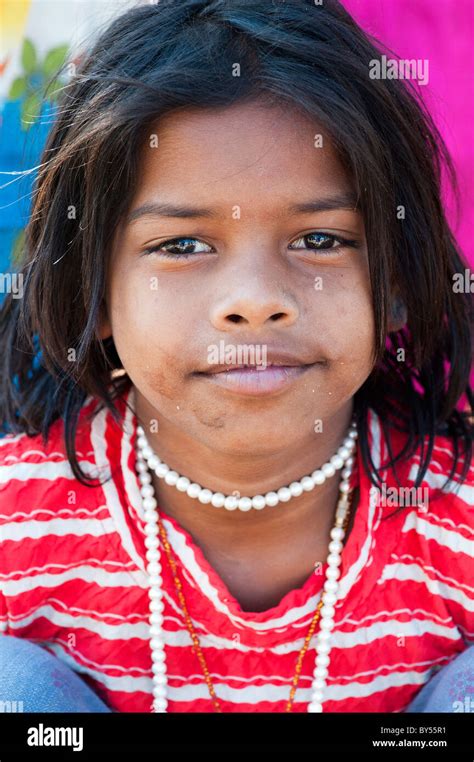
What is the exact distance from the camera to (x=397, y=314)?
1271 mm

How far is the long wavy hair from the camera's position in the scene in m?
1.10

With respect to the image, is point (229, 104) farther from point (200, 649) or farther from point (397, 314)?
point (200, 649)

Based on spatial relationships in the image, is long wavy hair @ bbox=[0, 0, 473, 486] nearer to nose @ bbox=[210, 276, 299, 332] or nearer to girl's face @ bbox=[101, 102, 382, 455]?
girl's face @ bbox=[101, 102, 382, 455]

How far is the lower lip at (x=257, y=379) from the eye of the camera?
1090 mm

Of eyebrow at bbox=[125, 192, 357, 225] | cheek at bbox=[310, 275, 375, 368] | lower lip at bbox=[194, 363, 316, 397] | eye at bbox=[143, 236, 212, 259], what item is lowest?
lower lip at bbox=[194, 363, 316, 397]

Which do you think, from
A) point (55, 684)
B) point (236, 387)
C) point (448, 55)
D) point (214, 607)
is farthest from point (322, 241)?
point (448, 55)

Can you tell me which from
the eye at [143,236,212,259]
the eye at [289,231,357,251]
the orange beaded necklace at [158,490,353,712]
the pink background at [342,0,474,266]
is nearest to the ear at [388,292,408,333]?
the eye at [289,231,357,251]

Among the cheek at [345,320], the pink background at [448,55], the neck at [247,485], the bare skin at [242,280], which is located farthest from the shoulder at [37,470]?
the pink background at [448,55]

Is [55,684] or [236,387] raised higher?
[236,387]

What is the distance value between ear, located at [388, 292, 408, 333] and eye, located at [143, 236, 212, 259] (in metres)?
0.29

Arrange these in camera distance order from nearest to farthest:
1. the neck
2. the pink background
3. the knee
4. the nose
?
the nose, the knee, the neck, the pink background

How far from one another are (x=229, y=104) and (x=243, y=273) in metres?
0.20

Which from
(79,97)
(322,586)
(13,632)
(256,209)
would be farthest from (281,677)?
(79,97)

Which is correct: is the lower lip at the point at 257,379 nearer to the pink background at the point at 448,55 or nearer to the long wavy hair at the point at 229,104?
the long wavy hair at the point at 229,104
